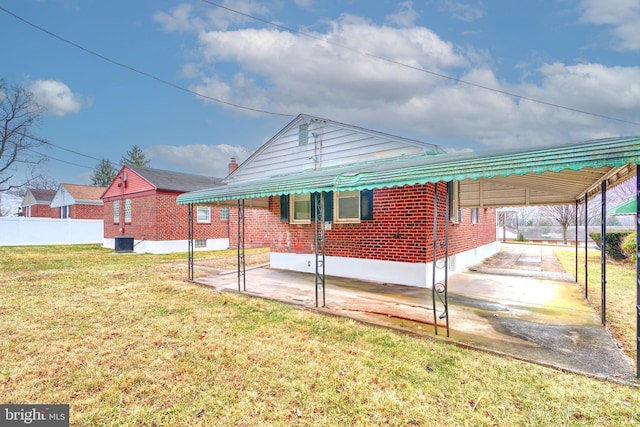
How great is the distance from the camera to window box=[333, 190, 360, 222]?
344 inches

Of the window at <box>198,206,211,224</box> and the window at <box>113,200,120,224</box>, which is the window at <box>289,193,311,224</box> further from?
the window at <box>113,200,120,224</box>

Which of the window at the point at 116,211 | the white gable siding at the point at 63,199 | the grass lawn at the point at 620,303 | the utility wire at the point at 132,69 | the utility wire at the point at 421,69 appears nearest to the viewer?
the grass lawn at the point at 620,303

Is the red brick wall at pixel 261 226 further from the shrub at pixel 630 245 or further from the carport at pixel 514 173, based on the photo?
the shrub at pixel 630 245

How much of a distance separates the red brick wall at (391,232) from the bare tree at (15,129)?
104 feet

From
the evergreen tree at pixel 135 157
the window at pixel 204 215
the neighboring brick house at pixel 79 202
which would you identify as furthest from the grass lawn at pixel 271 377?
the evergreen tree at pixel 135 157

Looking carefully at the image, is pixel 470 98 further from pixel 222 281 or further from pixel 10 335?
pixel 10 335

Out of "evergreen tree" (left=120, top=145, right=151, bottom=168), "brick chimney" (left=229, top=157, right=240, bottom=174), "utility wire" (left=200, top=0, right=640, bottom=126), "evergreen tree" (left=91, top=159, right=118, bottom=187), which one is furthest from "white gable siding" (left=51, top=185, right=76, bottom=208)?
"utility wire" (left=200, top=0, right=640, bottom=126)

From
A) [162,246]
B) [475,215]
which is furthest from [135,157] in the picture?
[475,215]

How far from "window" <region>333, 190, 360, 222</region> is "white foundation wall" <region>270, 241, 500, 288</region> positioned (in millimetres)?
1185

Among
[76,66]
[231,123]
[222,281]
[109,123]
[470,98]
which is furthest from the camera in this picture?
[109,123]

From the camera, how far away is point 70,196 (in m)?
29.3

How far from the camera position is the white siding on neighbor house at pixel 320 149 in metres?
8.43

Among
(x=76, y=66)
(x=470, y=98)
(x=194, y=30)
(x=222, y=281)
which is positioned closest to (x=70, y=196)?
(x=76, y=66)

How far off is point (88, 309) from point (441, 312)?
653cm
